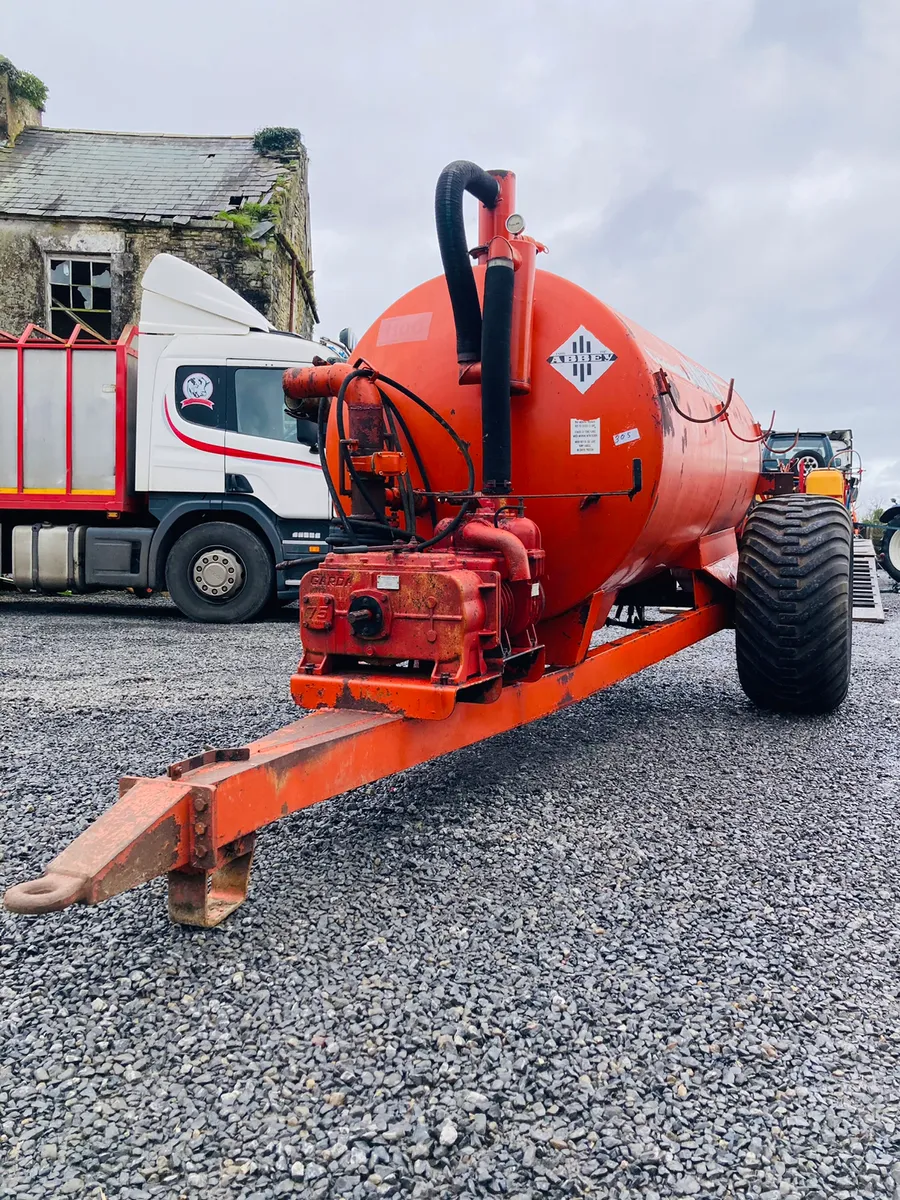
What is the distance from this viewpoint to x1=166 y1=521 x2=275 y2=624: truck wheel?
338 inches

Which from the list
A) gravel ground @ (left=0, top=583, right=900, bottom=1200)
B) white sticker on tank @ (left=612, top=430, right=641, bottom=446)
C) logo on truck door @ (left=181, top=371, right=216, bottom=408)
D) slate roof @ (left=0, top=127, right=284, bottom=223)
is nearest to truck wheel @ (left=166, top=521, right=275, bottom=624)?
logo on truck door @ (left=181, top=371, right=216, bottom=408)

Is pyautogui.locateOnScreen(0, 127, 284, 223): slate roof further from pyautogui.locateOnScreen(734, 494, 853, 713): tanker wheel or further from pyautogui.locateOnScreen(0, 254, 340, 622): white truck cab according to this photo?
pyautogui.locateOnScreen(734, 494, 853, 713): tanker wheel

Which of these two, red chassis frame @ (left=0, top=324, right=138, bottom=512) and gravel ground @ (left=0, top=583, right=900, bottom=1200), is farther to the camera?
red chassis frame @ (left=0, top=324, right=138, bottom=512)

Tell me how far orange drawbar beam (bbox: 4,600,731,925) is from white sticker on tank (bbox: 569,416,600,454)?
1.05 meters

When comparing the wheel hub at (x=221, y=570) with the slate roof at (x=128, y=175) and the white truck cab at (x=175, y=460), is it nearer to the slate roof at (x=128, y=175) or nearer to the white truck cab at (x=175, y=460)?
the white truck cab at (x=175, y=460)

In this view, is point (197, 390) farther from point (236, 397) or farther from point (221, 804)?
point (221, 804)

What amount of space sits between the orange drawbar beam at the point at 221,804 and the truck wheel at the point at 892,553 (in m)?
12.5

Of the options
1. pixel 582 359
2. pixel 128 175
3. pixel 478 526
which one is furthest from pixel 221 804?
pixel 128 175

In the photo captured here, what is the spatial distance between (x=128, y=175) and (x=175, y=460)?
29.8 feet

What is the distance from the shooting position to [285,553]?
27.9ft

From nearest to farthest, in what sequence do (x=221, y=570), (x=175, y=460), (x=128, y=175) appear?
(x=175, y=460), (x=221, y=570), (x=128, y=175)

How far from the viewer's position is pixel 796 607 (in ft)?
14.8

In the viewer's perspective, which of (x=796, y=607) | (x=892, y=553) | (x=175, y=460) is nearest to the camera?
(x=796, y=607)

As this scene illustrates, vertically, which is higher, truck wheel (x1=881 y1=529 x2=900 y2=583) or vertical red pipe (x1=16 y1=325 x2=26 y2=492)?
vertical red pipe (x1=16 y1=325 x2=26 y2=492)
